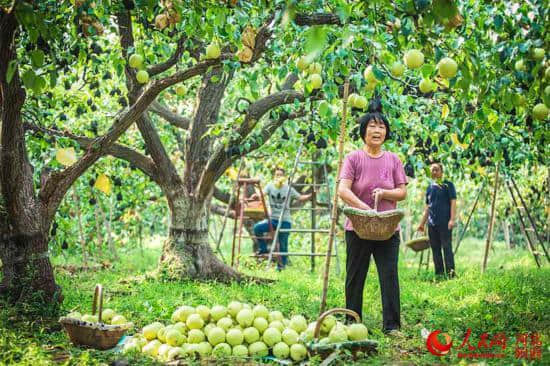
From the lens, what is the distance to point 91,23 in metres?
3.88

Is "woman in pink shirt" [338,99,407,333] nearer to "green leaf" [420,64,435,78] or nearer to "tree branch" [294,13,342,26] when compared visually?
"tree branch" [294,13,342,26]

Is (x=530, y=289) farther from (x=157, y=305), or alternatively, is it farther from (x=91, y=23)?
(x=91, y=23)

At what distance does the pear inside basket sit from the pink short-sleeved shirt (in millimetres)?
302

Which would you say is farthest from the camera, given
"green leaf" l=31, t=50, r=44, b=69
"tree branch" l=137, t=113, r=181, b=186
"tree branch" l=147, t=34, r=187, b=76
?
"tree branch" l=137, t=113, r=181, b=186

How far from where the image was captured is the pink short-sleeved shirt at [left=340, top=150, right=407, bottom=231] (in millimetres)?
3965

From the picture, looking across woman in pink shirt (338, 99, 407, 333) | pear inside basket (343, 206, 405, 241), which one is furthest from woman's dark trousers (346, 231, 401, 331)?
pear inside basket (343, 206, 405, 241)

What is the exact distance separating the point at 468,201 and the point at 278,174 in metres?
7.59

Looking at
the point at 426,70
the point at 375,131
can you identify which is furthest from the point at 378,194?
the point at 426,70

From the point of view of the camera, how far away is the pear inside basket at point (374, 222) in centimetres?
354

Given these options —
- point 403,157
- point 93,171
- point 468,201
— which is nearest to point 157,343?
point 403,157

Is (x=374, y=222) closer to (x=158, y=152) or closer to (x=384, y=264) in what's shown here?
(x=384, y=264)

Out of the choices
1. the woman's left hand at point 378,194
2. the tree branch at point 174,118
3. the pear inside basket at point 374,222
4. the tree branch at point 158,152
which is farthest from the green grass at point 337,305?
the tree branch at point 174,118

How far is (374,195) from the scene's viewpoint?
3891 millimetres

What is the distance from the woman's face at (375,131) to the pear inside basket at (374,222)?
600mm
